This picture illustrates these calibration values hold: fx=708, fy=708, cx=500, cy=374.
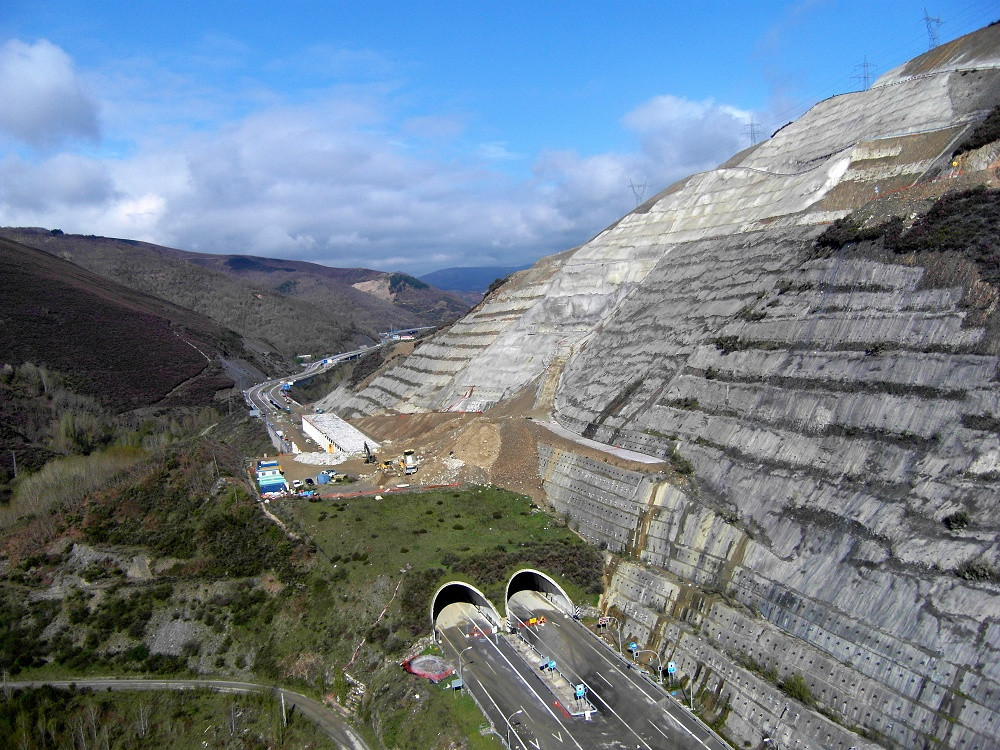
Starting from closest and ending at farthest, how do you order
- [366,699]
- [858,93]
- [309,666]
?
[366,699] < [309,666] < [858,93]

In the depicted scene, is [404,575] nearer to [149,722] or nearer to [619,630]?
[619,630]

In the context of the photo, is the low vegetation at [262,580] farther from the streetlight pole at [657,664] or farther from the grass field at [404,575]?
the streetlight pole at [657,664]

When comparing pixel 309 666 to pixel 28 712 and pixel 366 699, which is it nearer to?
pixel 366 699

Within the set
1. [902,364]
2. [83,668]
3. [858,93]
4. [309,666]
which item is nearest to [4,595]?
[83,668]

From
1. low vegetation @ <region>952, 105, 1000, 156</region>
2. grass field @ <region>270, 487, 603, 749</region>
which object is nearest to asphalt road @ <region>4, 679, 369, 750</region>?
grass field @ <region>270, 487, 603, 749</region>

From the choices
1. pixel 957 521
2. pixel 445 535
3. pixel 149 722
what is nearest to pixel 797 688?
pixel 957 521
